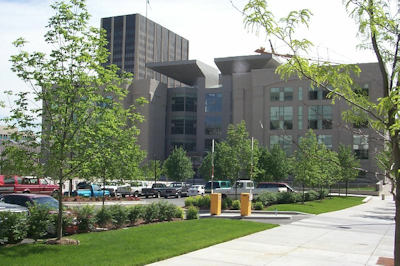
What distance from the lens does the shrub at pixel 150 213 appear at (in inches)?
748

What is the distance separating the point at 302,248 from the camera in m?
13.9

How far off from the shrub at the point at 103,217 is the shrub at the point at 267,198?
14943mm

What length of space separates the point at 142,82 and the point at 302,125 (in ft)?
116

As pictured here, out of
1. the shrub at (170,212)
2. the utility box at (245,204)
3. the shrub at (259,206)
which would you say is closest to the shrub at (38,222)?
the shrub at (170,212)

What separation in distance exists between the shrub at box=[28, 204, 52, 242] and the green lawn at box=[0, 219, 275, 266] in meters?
1.11

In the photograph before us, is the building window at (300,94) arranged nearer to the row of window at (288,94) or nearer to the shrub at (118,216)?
the row of window at (288,94)

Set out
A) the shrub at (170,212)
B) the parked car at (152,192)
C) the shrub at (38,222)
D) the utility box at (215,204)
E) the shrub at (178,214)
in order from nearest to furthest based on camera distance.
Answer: the shrub at (38,222) < the shrub at (170,212) < the shrub at (178,214) < the utility box at (215,204) < the parked car at (152,192)

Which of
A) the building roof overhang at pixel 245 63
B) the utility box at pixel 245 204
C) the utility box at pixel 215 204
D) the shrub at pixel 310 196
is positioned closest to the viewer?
the utility box at pixel 245 204

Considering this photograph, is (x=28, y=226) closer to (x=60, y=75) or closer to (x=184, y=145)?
(x=60, y=75)

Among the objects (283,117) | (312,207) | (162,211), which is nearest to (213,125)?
(283,117)

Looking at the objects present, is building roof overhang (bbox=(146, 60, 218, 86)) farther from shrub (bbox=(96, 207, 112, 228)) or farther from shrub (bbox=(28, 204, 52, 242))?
shrub (bbox=(28, 204, 52, 242))

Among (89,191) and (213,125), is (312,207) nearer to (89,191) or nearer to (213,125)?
(89,191)

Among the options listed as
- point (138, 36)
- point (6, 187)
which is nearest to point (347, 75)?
point (6, 187)

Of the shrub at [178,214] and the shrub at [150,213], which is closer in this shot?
the shrub at [150,213]
